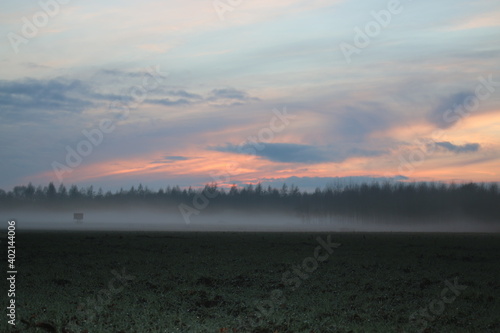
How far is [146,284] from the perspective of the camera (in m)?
25.4

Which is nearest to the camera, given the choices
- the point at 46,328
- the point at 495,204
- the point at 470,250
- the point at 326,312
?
the point at 46,328

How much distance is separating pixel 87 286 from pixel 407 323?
1542 centimetres

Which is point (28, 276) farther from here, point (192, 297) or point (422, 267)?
point (422, 267)

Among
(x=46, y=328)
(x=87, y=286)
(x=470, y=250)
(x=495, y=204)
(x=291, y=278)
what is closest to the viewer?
A: (x=46, y=328)

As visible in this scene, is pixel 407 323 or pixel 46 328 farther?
pixel 407 323

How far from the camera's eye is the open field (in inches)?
702

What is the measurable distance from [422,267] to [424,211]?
177822 millimetres

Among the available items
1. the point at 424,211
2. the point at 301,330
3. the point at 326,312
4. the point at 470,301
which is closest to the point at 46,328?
the point at 301,330

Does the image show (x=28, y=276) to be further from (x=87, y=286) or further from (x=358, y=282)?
(x=358, y=282)

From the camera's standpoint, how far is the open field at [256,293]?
1783 centimetres

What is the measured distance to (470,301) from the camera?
21.8 meters

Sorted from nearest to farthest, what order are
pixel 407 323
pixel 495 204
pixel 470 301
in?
1. pixel 407 323
2. pixel 470 301
3. pixel 495 204

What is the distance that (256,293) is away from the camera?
23.3 m

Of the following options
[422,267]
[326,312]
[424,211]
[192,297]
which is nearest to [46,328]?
[192,297]
